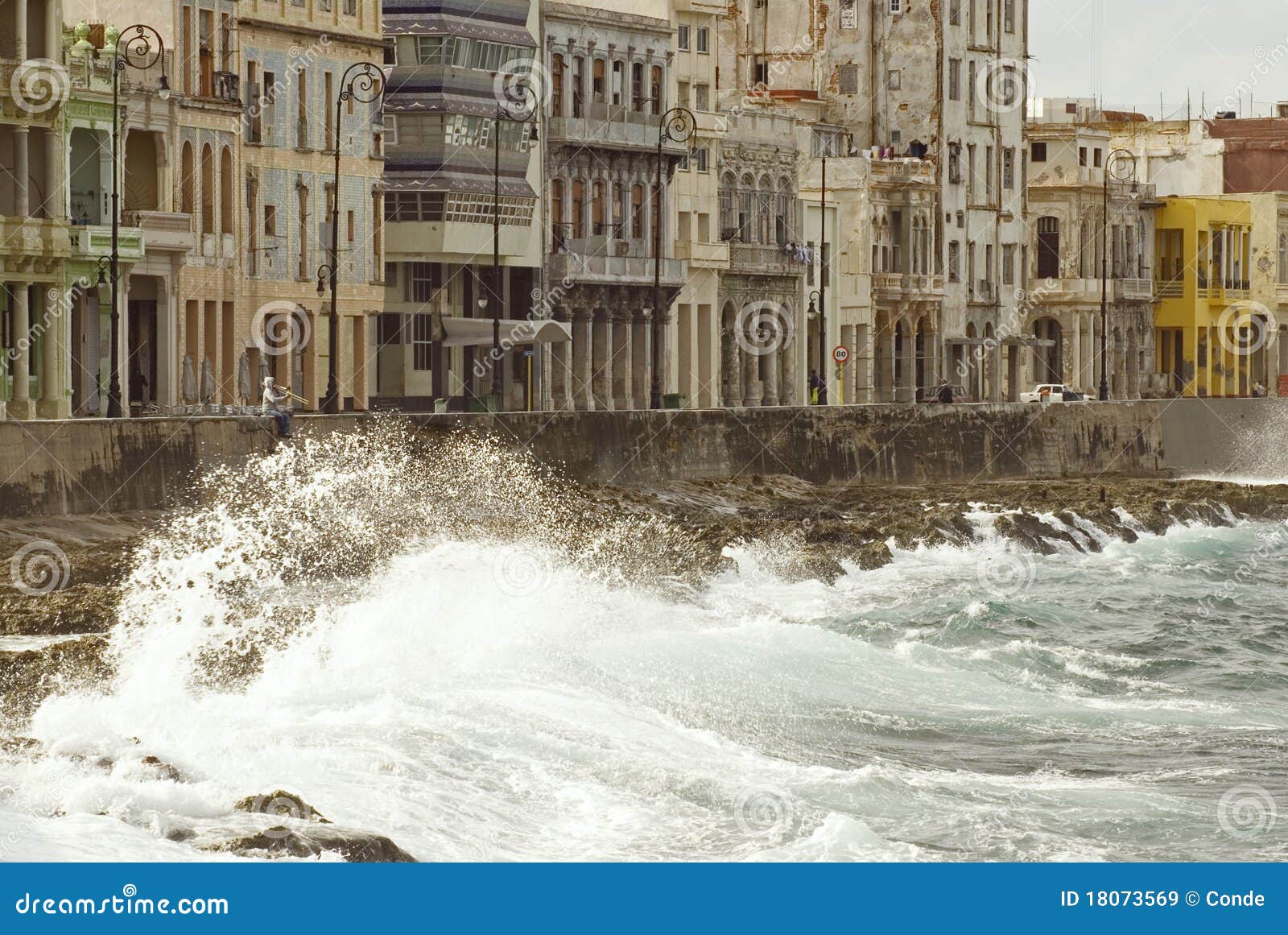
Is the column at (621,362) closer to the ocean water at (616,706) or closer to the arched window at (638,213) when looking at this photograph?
the arched window at (638,213)

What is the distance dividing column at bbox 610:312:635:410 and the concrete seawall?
12009 mm

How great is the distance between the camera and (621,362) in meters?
73.4

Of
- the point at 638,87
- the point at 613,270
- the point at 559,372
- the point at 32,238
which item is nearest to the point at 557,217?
the point at 613,270

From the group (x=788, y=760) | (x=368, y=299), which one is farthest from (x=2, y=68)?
(x=788, y=760)

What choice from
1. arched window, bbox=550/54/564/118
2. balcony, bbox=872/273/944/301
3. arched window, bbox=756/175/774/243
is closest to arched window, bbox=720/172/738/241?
arched window, bbox=756/175/774/243

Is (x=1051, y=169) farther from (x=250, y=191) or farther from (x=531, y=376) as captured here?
(x=250, y=191)

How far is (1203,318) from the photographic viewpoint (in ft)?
344

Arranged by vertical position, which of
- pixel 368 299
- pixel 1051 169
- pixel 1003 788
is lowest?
pixel 1003 788

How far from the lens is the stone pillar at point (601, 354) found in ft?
237

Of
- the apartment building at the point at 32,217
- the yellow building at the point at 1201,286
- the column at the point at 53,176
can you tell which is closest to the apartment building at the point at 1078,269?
the yellow building at the point at 1201,286

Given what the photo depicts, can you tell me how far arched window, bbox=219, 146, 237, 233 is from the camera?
5612 centimetres

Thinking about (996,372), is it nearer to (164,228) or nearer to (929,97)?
(929,97)

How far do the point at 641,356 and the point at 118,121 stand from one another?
26914 mm

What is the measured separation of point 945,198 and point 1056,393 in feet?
29.9
